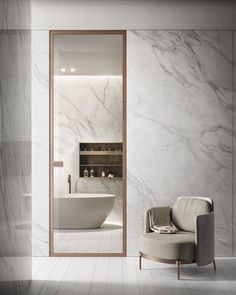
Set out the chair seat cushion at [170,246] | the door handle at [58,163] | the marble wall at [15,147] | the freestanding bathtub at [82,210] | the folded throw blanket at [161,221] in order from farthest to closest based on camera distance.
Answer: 1. the door handle at [58,163]
2. the freestanding bathtub at [82,210]
3. the folded throw blanket at [161,221]
4. the chair seat cushion at [170,246]
5. the marble wall at [15,147]

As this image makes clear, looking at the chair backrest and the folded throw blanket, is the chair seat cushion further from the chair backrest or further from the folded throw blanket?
the chair backrest

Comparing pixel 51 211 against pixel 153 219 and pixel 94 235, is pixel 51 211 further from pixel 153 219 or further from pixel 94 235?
pixel 153 219

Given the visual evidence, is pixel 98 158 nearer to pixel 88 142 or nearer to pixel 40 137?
pixel 88 142

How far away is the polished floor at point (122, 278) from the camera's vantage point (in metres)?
4.31

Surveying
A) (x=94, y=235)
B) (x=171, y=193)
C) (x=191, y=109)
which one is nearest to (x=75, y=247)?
(x=94, y=235)

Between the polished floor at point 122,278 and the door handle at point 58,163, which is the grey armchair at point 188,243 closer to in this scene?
the polished floor at point 122,278

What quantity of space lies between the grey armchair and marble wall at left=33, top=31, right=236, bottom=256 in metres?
0.56

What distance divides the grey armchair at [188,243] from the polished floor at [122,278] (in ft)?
0.54

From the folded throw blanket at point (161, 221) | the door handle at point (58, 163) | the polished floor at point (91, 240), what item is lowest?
the polished floor at point (91, 240)

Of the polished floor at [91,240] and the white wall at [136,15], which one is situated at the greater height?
the white wall at [136,15]

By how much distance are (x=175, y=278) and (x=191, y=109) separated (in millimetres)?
2004

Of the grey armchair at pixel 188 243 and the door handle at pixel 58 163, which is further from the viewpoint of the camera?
the door handle at pixel 58 163

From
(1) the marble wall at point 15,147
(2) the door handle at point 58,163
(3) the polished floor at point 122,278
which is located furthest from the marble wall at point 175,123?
(1) the marble wall at point 15,147

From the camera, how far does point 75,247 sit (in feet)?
18.6
